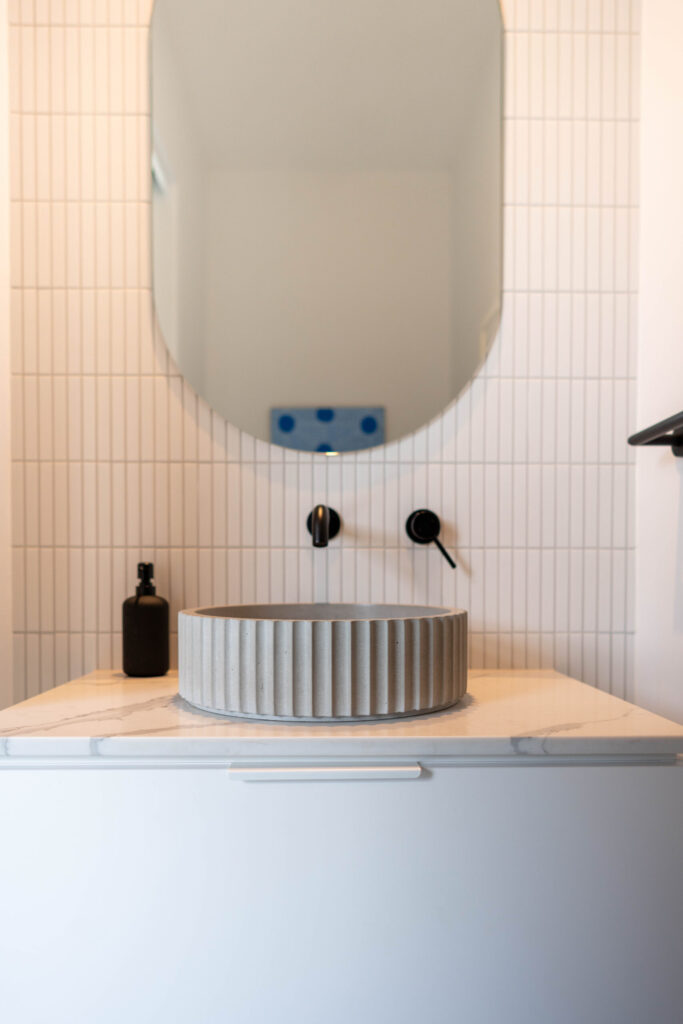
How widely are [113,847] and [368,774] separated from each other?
266 millimetres

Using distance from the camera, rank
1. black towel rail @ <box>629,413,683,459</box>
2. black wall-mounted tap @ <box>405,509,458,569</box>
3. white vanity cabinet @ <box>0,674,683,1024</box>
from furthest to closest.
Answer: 1. black wall-mounted tap @ <box>405,509,458,569</box>
2. black towel rail @ <box>629,413,683,459</box>
3. white vanity cabinet @ <box>0,674,683,1024</box>

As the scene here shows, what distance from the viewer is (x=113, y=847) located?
80 centimetres

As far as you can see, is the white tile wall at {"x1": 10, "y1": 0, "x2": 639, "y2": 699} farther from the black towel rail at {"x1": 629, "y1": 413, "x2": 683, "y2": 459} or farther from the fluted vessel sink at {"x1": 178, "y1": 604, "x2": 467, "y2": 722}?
the fluted vessel sink at {"x1": 178, "y1": 604, "x2": 467, "y2": 722}

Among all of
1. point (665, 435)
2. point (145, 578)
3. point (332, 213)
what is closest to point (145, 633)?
point (145, 578)

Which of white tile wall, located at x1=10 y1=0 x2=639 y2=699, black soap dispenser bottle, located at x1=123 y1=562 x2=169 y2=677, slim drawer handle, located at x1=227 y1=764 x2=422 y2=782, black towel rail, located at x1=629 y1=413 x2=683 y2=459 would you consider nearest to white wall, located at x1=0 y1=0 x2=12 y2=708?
white tile wall, located at x1=10 y1=0 x2=639 y2=699

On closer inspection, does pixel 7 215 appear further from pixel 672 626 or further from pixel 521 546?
pixel 672 626

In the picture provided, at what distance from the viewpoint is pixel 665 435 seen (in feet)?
4.03

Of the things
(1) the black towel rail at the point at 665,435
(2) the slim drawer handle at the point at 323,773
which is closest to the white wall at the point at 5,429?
(2) the slim drawer handle at the point at 323,773

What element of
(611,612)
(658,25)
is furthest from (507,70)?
(611,612)

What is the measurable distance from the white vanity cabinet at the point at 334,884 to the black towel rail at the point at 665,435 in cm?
49

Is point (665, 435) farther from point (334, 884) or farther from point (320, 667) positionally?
point (334, 884)

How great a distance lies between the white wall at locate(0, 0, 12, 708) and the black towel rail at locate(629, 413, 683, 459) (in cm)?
98

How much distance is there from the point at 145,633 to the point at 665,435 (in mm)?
840

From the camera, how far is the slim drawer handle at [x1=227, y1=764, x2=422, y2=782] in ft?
2.62
